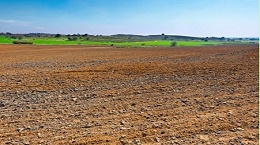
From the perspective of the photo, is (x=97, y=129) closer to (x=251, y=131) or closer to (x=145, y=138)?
(x=145, y=138)

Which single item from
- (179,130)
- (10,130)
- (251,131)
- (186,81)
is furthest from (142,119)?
(186,81)

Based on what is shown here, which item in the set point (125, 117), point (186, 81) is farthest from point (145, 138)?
point (186, 81)

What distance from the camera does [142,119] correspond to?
20.8 feet

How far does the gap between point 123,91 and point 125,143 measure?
13.9 ft

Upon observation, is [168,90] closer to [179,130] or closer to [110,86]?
[110,86]

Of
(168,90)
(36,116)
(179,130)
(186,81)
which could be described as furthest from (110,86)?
(179,130)

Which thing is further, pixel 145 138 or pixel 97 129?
pixel 97 129

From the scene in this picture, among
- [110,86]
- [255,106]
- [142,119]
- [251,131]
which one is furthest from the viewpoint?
[110,86]

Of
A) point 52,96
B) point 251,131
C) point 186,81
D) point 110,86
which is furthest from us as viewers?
point 186,81

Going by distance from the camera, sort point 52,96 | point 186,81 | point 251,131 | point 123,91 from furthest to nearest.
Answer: point 186,81
point 123,91
point 52,96
point 251,131

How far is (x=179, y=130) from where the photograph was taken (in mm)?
5672

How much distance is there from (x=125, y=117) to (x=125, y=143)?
4.78 feet

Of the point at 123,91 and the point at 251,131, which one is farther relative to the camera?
the point at 123,91

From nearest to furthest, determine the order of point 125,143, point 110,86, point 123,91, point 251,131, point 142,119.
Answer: point 125,143
point 251,131
point 142,119
point 123,91
point 110,86
